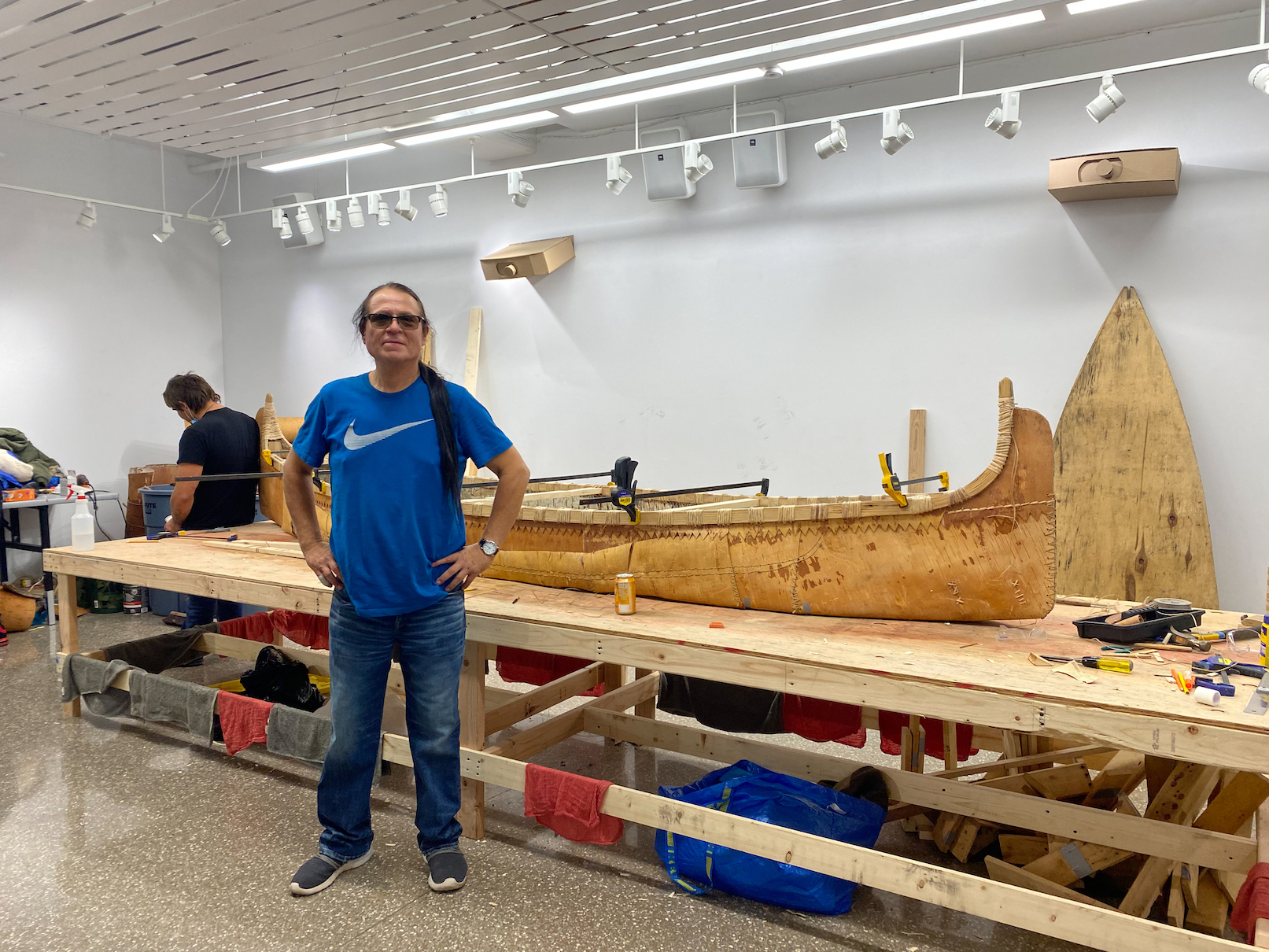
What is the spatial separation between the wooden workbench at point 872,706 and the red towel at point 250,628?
1.04m

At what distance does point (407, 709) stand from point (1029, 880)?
1836mm

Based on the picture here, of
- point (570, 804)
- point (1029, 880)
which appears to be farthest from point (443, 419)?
point (1029, 880)

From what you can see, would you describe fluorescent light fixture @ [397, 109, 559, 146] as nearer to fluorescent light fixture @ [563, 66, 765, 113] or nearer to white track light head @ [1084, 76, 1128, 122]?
fluorescent light fixture @ [563, 66, 765, 113]

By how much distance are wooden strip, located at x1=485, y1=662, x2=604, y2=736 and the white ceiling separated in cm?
301

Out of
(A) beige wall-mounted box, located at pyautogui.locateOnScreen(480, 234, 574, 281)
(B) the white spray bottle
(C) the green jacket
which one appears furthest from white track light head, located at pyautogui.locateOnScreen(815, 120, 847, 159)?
(C) the green jacket

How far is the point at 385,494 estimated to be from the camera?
7.88 ft

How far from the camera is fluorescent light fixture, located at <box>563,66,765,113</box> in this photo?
15.4 ft

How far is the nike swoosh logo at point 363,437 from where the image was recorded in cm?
240

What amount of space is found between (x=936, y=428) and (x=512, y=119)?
3.28 metres

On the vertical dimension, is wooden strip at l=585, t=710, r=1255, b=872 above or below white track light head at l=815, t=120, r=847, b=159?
below

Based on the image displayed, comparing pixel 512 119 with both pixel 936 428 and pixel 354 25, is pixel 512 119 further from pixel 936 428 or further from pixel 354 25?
pixel 936 428

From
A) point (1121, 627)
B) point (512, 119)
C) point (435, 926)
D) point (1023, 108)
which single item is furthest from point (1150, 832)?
point (512, 119)

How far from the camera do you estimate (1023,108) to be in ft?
15.9

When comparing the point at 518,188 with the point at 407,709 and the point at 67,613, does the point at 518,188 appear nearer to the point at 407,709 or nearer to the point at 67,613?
the point at 67,613
